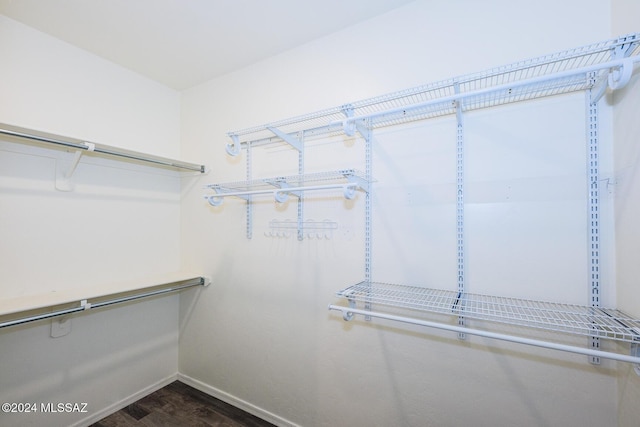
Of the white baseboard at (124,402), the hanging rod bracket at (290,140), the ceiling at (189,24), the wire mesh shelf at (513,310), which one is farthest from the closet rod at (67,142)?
the white baseboard at (124,402)

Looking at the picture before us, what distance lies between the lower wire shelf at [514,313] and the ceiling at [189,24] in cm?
152

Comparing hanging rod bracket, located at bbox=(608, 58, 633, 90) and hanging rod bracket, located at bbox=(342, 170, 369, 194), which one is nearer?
hanging rod bracket, located at bbox=(608, 58, 633, 90)

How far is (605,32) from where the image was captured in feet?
3.40

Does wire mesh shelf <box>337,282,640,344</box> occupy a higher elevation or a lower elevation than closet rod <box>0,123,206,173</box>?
lower

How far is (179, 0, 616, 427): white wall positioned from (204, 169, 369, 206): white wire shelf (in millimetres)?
103

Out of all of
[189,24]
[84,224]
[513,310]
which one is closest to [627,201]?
[513,310]

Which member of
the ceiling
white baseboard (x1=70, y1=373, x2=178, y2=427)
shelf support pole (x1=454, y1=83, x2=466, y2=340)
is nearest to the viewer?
shelf support pole (x1=454, y1=83, x2=466, y2=340)

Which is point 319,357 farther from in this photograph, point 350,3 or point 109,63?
point 109,63

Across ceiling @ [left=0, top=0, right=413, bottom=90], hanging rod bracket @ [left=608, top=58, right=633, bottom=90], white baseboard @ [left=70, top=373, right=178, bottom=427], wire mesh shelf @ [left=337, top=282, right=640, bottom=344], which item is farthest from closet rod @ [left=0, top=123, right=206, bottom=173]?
hanging rod bracket @ [left=608, top=58, right=633, bottom=90]

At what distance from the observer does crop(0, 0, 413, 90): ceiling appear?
1.41m

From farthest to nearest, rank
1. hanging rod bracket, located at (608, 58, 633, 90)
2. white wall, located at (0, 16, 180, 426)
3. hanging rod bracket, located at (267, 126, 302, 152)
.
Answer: hanging rod bracket, located at (267, 126, 302, 152) < white wall, located at (0, 16, 180, 426) < hanging rod bracket, located at (608, 58, 633, 90)

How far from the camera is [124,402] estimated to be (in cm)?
194

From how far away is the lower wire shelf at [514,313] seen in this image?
33.4 inches

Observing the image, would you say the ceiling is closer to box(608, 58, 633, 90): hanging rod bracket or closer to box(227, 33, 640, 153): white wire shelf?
box(227, 33, 640, 153): white wire shelf
